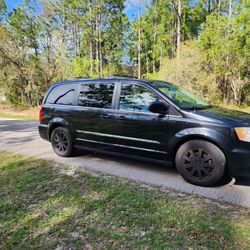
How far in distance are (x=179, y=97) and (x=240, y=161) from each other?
1.51 meters

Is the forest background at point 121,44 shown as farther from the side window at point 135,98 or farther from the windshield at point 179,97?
the side window at point 135,98

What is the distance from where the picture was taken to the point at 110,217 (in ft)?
9.10

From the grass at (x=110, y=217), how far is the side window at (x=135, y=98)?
4.28ft

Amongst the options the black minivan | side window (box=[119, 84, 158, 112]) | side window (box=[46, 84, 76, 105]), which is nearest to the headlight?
the black minivan

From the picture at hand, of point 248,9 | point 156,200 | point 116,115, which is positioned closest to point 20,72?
point 248,9

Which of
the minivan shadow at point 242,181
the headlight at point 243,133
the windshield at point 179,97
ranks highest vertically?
the windshield at point 179,97


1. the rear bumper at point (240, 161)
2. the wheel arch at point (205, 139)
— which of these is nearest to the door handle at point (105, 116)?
the wheel arch at point (205, 139)

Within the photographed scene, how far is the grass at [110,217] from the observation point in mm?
2338

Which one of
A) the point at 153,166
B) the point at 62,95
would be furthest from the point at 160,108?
the point at 62,95

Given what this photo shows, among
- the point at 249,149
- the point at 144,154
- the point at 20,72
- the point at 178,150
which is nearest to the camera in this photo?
the point at 249,149

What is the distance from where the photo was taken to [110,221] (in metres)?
2.69

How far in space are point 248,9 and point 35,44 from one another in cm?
1913

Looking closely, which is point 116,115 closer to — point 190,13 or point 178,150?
point 178,150

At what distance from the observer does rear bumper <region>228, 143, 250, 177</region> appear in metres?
3.27
